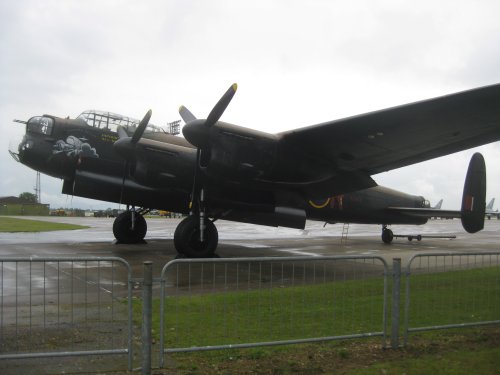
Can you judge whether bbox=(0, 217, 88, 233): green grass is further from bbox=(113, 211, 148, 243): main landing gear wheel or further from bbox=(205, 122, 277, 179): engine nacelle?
bbox=(205, 122, 277, 179): engine nacelle

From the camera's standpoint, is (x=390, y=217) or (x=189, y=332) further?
(x=390, y=217)

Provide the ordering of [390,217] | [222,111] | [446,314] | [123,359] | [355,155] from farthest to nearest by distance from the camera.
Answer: [390,217] → [355,155] → [222,111] → [446,314] → [123,359]

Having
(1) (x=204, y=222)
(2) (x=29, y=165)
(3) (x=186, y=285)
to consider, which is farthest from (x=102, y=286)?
(2) (x=29, y=165)

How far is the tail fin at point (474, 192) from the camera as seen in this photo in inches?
297

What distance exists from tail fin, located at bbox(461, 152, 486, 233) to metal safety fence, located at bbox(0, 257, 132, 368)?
528cm

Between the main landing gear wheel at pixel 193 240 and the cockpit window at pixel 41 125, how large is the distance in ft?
18.7

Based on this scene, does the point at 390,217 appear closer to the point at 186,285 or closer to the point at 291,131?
the point at 291,131

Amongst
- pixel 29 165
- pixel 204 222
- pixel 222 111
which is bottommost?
pixel 204 222

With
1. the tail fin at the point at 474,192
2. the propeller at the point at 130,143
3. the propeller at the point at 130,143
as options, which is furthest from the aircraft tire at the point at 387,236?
the tail fin at the point at 474,192

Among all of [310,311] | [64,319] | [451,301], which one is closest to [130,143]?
[64,319]

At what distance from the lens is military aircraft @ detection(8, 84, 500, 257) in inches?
402

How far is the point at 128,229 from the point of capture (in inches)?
683

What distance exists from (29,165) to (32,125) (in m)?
1.29

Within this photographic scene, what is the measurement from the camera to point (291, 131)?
1138cm
